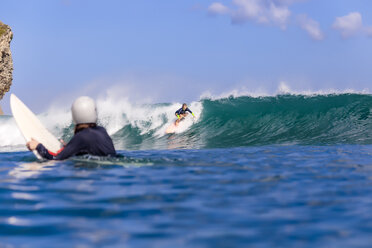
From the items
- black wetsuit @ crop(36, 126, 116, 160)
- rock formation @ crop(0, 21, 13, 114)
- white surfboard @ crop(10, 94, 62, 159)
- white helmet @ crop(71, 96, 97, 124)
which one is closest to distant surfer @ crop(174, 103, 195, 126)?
white surfboard @ crop(10, 94, 62, 159)

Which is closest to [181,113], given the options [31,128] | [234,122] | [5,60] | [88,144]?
[234,122]

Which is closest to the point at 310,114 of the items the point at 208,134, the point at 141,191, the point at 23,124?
the point at 208,134

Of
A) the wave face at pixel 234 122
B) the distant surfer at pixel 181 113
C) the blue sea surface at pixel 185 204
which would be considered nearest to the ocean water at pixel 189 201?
the blue sea surface at pixel 185 204

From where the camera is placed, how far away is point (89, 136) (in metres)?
7.28

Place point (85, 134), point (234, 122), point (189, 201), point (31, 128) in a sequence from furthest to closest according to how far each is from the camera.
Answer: point (234, 122) < point (31, 128) < point (85, 134) < point (189, 201)

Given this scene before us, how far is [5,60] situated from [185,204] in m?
47.3

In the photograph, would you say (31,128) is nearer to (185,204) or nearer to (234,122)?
(185,204)

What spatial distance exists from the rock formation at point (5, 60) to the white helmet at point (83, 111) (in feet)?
139

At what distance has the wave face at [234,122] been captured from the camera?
17.3 metres

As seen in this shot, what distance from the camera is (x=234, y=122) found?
21141 mm

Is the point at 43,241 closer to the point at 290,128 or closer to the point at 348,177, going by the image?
the point at 348,177

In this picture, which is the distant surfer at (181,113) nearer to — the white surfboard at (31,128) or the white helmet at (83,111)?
the white surfboard at (31,128)

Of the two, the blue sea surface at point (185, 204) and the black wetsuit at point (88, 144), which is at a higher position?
the black wetsuit at point (88, 144)

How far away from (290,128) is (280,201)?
1480cm
